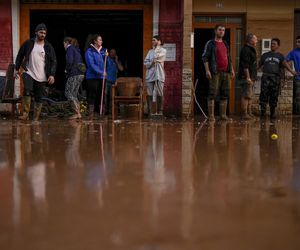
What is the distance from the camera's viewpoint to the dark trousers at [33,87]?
11.1 metres

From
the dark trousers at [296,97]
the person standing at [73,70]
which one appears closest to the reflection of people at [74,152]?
the person standing at [73,70]

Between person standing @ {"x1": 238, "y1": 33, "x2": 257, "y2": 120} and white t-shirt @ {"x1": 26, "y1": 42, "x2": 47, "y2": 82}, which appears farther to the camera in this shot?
person standing @ {"x1": 238, "y1": 33, "x2": 257, "y2": 120}

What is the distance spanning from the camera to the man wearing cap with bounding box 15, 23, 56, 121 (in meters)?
11.1

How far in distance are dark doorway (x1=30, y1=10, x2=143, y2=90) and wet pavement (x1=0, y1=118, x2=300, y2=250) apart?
8.87 m

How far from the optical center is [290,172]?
563cm

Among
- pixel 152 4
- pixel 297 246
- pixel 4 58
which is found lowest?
pixel 297 246

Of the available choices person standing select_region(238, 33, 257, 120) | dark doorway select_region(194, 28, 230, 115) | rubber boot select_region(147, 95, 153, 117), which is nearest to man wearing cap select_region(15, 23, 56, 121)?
rubber boot select_region(147, 95, 153, 117)

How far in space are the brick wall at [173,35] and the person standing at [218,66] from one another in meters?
2.68

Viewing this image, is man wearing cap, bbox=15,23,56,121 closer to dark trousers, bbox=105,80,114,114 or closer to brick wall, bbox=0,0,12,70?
dark trousers, bbox=105,80,114,114

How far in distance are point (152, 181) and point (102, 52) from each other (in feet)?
26.8

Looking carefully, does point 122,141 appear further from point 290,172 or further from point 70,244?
point 70,244

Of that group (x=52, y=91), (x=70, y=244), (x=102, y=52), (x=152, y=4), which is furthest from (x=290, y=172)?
(x=52, y=91)

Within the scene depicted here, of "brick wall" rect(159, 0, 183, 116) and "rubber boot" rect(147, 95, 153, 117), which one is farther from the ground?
"brick wall" rect(159, 0, 183, 116)

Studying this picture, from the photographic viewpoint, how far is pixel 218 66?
1173cm
